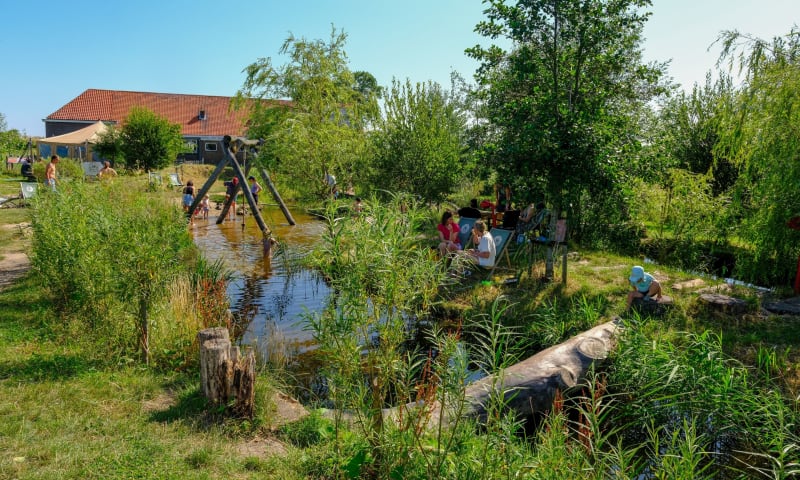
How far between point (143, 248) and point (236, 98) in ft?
70.9

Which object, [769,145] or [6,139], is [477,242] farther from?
[6,139]

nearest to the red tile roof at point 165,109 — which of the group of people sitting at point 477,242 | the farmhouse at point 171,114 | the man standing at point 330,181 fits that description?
the farmhouse at point 171,114

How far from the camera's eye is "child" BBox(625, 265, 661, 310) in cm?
720

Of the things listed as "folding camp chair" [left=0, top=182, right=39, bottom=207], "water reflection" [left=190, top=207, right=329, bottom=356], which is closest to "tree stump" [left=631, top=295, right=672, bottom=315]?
"water reflection" [left=190, top=207, right=329, bottom=356]

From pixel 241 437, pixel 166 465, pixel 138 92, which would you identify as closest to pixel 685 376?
pixel 241 437

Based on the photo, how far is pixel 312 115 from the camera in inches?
643

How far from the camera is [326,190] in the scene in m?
14.4

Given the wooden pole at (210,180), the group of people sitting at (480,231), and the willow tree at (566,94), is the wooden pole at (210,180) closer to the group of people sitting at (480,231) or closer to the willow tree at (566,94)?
the group of people sitting at (480,231)

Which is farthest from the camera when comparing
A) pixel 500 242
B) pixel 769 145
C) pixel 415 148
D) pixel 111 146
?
pixel 111 146

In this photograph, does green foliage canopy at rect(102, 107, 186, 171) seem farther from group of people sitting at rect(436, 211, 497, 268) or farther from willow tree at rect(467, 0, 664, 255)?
willow tree at rect(467, 0, 664, 255)

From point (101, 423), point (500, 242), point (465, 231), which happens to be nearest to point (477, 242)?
point (500, 242)

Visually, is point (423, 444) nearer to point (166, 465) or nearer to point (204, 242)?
point (166, 465)

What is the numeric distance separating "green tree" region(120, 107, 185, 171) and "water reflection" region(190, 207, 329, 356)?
46.1 ft

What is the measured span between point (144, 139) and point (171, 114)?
1393 centimetres
